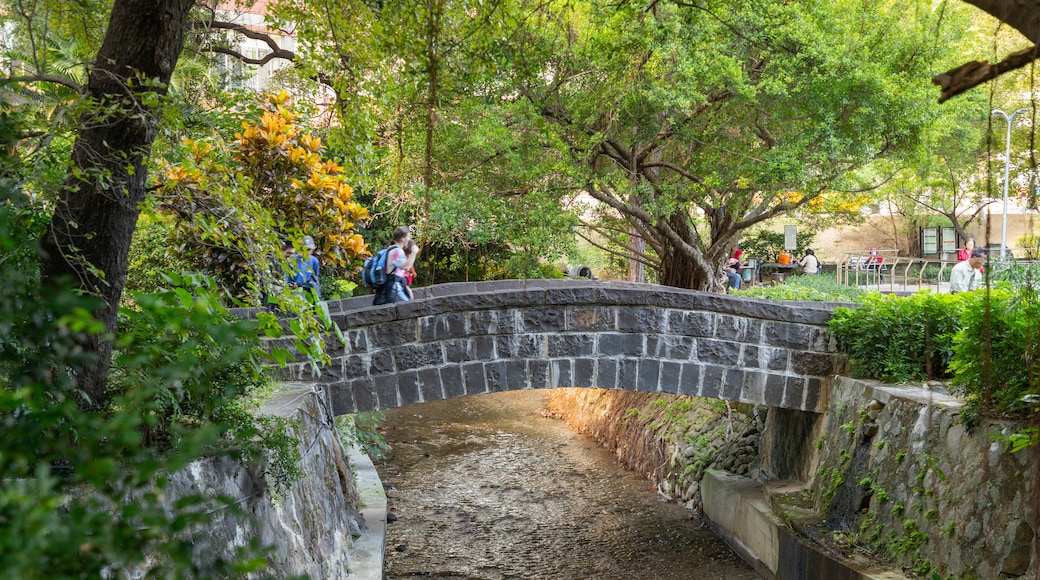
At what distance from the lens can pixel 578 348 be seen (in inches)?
323

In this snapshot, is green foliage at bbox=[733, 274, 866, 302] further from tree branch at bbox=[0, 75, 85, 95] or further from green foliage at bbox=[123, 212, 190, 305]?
tree branch at bbox=[0, 75, 85, 95]

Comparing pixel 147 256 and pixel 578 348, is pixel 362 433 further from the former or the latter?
pixel 578 348

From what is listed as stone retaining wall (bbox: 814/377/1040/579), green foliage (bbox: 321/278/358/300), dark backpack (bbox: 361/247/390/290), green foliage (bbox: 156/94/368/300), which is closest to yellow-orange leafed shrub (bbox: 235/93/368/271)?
green foliage (bbox: 156/94/368/300)

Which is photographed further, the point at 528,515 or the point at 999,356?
the point at 528,515

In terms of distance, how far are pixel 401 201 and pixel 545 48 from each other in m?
4.34

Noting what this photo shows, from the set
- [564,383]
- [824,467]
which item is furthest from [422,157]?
[824,467]

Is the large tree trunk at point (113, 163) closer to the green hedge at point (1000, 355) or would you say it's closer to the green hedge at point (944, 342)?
the green hedge at point (1000, 355)

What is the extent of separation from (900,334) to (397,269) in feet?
14.8

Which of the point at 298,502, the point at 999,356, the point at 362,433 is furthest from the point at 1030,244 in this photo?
the point at 362,433

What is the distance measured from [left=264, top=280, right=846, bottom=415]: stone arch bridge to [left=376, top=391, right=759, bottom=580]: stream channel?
180 cm

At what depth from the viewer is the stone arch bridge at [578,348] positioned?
7844 millimetres

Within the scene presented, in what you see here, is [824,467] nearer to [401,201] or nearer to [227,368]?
[227,368]

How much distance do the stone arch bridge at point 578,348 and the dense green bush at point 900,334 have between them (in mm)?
316

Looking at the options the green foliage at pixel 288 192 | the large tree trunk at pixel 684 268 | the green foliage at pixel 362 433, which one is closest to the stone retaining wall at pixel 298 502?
the green foliage at pixel 362 433
